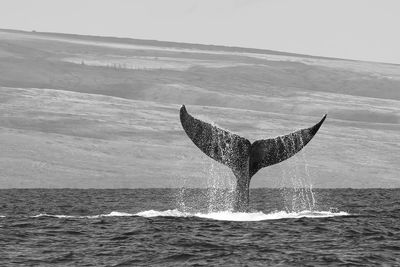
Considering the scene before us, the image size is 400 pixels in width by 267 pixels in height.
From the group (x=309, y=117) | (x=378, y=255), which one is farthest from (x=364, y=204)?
(x=309, y=117)

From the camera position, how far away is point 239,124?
100m

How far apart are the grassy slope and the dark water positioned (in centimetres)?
3877

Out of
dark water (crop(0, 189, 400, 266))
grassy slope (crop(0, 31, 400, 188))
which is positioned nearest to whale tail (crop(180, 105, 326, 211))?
dark water (crop(0, 189, 400, 266))

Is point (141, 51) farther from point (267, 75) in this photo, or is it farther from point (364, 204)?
point (364, 204)

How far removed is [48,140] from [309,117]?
4020 centimetres

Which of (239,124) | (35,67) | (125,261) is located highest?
(35,67)

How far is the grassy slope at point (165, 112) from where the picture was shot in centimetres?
7450

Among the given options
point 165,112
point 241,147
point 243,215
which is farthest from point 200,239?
point 165,112

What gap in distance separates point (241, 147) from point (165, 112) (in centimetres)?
8302

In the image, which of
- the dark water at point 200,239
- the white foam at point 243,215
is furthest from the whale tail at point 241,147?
the white foam at point 243,215

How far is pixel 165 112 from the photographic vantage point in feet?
353

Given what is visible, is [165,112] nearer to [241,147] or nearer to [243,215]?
[243,215]

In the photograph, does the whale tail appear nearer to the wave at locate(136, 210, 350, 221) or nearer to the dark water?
the dark water

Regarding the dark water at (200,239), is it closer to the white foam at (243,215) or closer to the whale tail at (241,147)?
the white foam at (243,215)
